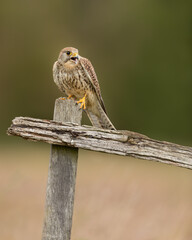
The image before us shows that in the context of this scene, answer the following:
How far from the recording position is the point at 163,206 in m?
5.32

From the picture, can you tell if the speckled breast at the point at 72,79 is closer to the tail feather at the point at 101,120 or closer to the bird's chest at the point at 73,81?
the bird's chest at the point at 73,81

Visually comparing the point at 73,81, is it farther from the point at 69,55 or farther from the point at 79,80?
the point at 69,55

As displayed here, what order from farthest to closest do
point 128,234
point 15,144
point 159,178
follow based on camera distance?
point 15,144 → point 159,178 → point 128,234

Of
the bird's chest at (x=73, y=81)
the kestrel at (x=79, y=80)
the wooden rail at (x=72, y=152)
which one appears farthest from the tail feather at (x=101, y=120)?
the wooden rail at (x=72, y=152)

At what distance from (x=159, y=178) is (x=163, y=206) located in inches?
62.0

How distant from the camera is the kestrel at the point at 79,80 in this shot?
396 centimetres

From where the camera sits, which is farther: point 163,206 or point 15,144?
point 15,144

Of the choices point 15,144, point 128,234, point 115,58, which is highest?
point 115,58

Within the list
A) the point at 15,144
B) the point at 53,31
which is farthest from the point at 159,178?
the point at 53,31

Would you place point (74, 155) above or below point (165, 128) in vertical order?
below

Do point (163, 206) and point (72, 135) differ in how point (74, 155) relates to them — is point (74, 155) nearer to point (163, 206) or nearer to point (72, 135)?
point (72, 135)

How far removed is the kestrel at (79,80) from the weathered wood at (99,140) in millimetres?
1250

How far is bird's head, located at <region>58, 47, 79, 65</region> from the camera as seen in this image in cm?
395

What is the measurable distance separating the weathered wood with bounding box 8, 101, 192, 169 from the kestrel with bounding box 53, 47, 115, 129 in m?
1.25
